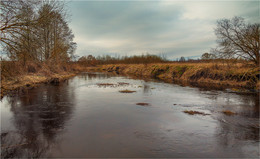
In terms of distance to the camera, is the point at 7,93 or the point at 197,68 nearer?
the point at 7,93

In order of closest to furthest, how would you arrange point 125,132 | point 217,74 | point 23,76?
point 125,132, point 23,76, point 217,74

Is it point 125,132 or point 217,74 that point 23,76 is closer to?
point 125,132

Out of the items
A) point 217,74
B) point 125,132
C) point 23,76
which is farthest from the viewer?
point 217,74

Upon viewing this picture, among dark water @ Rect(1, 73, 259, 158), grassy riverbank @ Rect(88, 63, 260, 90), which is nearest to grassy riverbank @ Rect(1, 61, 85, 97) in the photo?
dark water @ Rect(1, 73, 259, 158)

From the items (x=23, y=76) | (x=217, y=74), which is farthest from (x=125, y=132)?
(x=217, y=74)

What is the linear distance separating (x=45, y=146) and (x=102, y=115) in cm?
334

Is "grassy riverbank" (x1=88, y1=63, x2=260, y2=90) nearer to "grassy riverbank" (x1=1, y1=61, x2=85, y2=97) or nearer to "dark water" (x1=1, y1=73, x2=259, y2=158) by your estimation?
"dark water" (x1=1, y1=73, x2=259, y2=158)

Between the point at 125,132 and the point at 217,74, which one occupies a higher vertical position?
the point at 217,74

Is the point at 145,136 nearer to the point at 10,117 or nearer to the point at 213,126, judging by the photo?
the point at 213,126

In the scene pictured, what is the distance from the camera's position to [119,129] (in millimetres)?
6246

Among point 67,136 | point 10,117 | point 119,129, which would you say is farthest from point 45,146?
point 10,117

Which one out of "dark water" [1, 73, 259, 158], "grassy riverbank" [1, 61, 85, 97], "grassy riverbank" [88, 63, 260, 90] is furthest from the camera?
"grassy riverbank" [88, 63, 260, 90]

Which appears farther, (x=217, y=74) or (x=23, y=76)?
(x=217, y=74)

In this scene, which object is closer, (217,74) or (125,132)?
(125,132)
